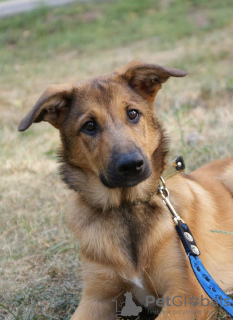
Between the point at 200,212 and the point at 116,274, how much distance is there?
0.81 metres

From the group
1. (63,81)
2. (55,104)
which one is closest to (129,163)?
(55,104)

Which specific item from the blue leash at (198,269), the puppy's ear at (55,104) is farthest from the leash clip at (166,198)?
A: the puppy's ear at (55,104)

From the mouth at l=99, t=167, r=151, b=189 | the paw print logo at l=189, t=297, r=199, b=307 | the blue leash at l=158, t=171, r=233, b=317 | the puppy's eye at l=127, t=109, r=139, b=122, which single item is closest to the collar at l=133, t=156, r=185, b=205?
the blue leash at l=158, t=171, r=233, b=317

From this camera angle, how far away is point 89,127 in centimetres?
354

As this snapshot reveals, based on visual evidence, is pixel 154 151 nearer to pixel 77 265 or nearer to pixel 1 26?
pixel 77 265

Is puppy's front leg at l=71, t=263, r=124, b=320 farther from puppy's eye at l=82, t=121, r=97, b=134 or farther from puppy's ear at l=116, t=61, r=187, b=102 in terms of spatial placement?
puppy's ear at l=116, t=61, r=187, b=102

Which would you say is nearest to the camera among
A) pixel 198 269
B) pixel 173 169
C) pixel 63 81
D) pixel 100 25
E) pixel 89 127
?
pixel 198 269

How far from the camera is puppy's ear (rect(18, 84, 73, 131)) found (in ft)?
11.3

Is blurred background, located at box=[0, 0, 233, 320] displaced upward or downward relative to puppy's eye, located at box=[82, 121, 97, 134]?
downward

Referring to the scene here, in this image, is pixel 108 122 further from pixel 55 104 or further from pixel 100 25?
pixel 100 25

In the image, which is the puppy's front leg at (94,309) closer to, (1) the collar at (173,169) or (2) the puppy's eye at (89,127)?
(1) the collar at (173,169)

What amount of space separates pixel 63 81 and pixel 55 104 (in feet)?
20.6

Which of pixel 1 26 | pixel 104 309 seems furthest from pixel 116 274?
pixel 1 26

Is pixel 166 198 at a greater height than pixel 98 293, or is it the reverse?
pixel 166 198
